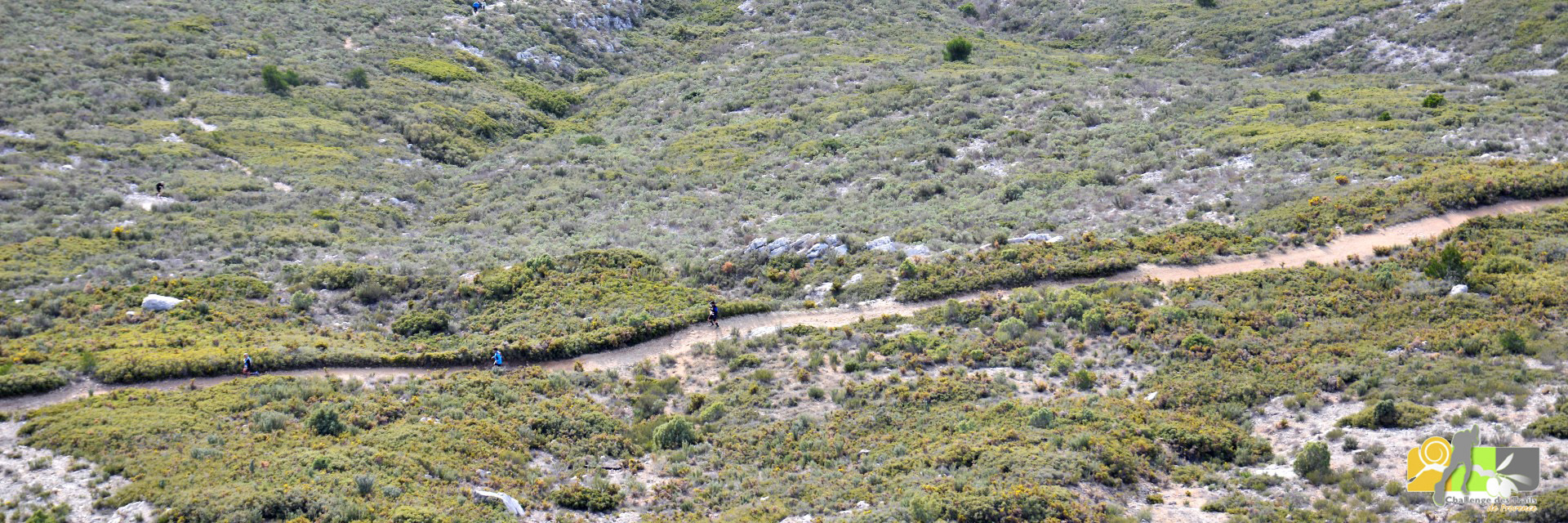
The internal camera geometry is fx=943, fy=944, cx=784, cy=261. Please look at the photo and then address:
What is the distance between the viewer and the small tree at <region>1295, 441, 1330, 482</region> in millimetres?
21109

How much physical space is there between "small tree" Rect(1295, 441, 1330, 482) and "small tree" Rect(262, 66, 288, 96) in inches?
2406

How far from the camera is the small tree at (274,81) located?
60375mm

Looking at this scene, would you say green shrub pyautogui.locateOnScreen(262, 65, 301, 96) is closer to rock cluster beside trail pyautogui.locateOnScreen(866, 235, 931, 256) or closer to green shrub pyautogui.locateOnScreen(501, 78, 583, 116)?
green shrub pyautogui.locateOnScreen(501, 78, 583, 116)

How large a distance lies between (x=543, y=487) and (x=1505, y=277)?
2988 centimetres

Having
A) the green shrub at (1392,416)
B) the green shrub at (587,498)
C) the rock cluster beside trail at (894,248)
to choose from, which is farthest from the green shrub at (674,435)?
the green shrub at (1392,416)

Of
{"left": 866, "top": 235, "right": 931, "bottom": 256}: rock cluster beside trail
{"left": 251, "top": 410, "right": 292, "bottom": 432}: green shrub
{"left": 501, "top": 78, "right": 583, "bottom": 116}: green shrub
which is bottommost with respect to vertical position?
{"left": 501, "top": 78, "right": 583, "bottom": 116}: green shrub

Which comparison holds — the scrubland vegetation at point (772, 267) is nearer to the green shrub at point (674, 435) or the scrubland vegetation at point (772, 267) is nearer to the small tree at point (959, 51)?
the green shrub at point (674, 435)

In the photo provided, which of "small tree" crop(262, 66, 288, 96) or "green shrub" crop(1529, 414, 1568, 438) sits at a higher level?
"green shrub" crop(1529, 414, 1568, 438)

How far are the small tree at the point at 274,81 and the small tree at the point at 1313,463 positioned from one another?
61107 millimetres

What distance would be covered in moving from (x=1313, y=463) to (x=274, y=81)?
2428 inches

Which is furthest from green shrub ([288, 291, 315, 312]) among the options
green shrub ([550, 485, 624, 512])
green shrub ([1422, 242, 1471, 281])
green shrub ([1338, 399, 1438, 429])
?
green shrub ([1422, 242, 1471, 281])

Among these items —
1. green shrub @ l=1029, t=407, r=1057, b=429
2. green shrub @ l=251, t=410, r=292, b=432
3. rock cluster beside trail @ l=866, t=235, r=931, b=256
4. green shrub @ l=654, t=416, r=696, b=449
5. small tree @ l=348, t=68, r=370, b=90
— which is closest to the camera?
green shrub @ l=1029, t=407, r=1057, b=429

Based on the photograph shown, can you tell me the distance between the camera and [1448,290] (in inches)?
1188

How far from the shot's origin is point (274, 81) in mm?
60625
